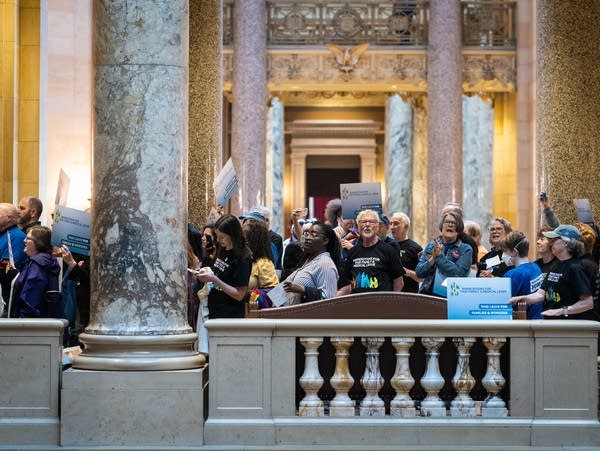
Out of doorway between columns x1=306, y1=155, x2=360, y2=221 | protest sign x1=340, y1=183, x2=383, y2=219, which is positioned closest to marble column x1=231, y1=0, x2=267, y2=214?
doorway between columns x1=306, y1=155, x2=360, y2=221

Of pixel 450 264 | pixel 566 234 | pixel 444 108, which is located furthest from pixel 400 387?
pixel 444 108

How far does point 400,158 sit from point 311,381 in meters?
19.6

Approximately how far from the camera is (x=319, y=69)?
81.2ft

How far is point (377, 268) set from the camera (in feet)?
31.9

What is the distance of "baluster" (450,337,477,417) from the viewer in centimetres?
802

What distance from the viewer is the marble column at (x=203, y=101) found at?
12.2 metres

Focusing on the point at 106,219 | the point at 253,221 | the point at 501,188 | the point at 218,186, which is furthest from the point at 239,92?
the point at 106,219

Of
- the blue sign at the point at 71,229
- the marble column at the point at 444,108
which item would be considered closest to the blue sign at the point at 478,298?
the blue sign at the point at 71,229

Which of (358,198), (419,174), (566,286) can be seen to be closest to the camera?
(566,286)

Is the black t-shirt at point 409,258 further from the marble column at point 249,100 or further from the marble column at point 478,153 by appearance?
the marble column at point 478,153

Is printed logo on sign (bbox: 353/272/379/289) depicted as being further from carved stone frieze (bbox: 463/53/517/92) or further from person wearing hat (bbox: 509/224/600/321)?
carved stone frieze (bbox: 463/53/517/92)

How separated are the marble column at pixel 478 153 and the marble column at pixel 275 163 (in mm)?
4288

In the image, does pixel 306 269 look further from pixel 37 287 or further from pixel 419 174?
pixel 419 174

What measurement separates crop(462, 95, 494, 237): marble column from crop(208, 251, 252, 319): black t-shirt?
1789 centimetres
